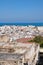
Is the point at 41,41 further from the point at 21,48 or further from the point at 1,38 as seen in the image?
the point at 21,48

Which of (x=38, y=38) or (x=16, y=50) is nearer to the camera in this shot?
(x=16, y=50)

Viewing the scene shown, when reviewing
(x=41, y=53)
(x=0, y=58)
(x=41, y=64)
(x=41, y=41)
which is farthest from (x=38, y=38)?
(x=0, y=58)

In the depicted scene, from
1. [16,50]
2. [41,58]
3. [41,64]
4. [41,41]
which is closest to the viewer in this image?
[16,50]

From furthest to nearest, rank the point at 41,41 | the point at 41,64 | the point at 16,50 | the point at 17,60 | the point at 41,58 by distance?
1. the point at 41,41
2. the point at 41,58
3. the point at 41,64
4. the point at 16,50
5. the point at 17,60

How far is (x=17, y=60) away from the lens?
1191 cm

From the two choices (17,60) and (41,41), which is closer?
(17,60)

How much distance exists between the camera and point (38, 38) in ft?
102

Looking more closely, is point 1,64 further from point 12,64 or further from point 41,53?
point 41,53

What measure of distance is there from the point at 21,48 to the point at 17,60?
5.82 metres

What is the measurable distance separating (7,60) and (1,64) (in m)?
0.42

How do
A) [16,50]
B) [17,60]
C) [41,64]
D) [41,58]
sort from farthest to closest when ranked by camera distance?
1. [41,58]
2. [41,64]
3. [16,50]
4. [17,60]

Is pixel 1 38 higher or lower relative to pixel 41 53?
higher

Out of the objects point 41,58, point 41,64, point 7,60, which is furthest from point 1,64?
point 41,58

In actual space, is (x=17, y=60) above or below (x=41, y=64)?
above
